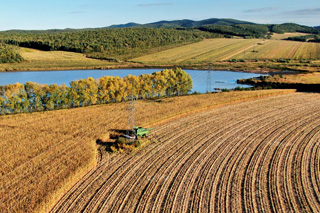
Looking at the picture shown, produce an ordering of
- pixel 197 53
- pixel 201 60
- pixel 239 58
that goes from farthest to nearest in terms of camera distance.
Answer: pixel 197 53 < pixel 239 58 < pixel 201 60

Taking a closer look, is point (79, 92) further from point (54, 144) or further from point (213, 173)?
point (213, 173)

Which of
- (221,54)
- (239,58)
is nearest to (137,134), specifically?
(239,58)

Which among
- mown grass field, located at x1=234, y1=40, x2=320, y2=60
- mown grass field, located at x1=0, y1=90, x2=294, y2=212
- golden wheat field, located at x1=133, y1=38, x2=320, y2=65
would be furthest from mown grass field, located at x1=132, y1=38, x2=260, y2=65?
mown grass field, located at x1=0, y1=90, x2=294, y2=212

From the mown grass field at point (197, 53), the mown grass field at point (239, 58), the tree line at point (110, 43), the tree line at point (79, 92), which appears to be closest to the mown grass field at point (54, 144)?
the tree line at point (79, 92)

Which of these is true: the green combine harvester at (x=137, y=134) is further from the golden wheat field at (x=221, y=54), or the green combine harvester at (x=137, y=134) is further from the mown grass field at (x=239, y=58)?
the golden wheat field at (x=221, y=54)

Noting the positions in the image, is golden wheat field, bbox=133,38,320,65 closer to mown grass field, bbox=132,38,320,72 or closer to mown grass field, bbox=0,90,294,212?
mown grass field, bbox=132,38,320,72

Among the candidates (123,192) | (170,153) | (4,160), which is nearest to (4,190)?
(4,160)
